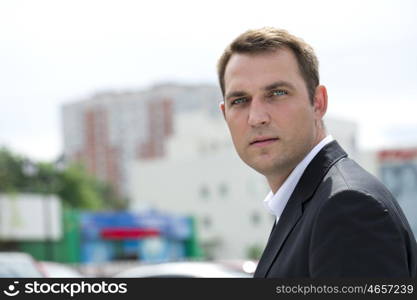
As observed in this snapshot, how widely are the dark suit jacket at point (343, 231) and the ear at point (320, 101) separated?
26 cm

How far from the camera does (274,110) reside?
234cm

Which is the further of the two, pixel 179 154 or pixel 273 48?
pixel 179 154

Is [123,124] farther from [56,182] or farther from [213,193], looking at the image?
[213,193]

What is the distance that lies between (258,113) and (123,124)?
126 m

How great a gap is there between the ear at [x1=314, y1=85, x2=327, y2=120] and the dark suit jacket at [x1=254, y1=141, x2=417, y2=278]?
26 centimetres

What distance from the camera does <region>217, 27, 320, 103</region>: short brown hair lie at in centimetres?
238

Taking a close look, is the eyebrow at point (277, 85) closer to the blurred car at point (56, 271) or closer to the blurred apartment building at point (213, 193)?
the blurred car at point (56, 271)

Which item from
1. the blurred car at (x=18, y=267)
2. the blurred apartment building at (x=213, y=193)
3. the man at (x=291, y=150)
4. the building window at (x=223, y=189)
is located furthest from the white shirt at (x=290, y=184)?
the building window at (x=223, y=189)

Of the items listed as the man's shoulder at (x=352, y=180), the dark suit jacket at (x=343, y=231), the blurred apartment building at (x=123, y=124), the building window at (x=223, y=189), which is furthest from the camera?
the blurred apartment building at (x=123, y=124)

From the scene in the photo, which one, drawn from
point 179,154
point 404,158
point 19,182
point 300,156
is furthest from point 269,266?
point 179,154

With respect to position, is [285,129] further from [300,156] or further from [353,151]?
[353,151]

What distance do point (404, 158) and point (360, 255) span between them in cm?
5621

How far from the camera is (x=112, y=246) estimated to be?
173 feet

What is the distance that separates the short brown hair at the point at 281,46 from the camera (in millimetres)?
2379
